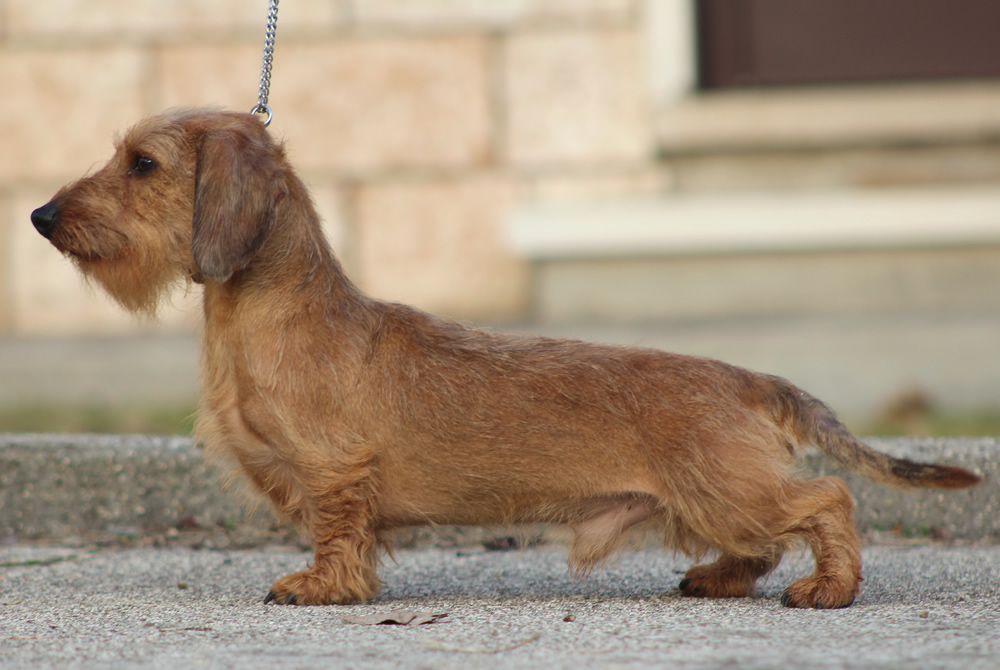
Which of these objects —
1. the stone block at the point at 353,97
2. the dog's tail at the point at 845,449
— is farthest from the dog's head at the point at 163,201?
the stone block at the point at 353,97

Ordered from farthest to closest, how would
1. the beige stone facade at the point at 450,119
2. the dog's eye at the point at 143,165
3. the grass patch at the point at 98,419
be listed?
the beige stone facade at the point at 450,119, the grass patch at the point at 98,419, the dog's eye at the point at 143,165

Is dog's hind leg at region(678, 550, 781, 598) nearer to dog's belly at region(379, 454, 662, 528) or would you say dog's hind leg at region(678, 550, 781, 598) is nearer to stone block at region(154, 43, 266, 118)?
dog's belly at region(379, 454, 662, 528)

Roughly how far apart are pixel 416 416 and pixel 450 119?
386cm

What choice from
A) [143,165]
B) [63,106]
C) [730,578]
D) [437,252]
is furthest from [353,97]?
[730,578]

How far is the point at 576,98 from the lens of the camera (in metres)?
6.88

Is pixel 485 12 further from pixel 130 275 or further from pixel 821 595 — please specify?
pixel 821 595

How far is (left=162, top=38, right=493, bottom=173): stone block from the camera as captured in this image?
6.94 m

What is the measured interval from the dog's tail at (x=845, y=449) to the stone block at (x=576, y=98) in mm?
3738

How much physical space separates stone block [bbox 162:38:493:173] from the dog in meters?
3.50

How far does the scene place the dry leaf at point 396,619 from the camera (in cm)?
310

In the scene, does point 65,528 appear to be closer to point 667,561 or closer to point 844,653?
point 667,561

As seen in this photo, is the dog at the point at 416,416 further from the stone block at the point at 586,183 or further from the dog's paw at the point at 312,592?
the stone block at the point at 586,183

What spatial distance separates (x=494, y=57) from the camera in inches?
271

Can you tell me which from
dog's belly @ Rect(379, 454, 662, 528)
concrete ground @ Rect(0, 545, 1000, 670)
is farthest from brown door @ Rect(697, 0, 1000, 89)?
dog's belly @ Rect(379, 454, 662, 528)
